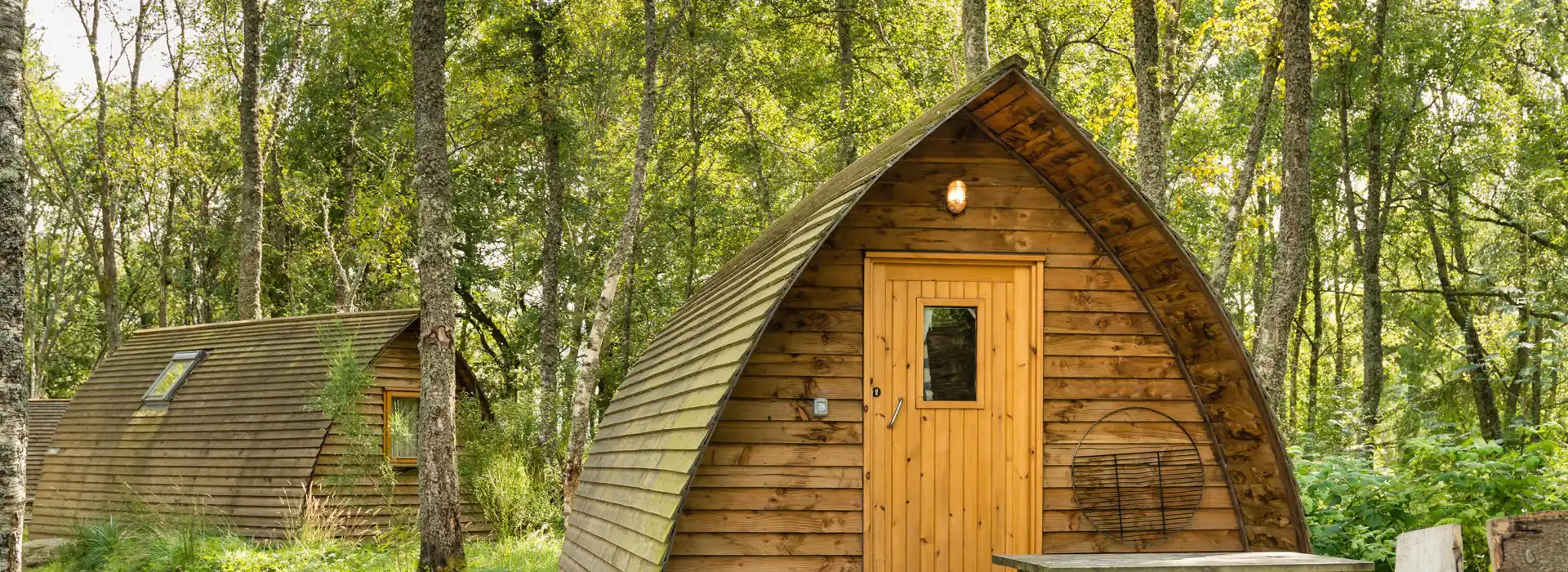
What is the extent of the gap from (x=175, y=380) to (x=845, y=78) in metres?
11.7

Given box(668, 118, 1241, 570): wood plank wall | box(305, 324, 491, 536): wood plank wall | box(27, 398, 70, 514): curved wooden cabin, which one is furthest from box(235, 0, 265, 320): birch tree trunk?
box(668, 118, 1241, 570): wood plank wall

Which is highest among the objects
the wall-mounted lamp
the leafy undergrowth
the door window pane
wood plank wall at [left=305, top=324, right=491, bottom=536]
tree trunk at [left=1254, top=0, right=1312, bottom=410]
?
tree trunk at [left=1254, top=0, right=1312, bottom=410]

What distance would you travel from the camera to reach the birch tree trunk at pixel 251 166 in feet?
59.7

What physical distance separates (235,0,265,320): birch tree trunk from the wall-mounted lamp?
15.2m

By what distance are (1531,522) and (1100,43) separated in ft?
59.6

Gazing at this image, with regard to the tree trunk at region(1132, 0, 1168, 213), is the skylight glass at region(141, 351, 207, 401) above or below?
below

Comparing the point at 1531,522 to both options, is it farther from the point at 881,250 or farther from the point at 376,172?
the point at 376,172

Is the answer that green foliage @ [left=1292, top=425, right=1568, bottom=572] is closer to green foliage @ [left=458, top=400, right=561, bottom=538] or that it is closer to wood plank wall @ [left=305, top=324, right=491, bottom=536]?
green foliage @ [left=458, top=400, right=561, bottom=538]

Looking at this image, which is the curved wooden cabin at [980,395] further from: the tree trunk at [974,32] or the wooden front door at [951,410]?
the tree trunk at [974,32]

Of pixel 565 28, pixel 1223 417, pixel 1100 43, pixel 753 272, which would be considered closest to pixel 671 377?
pixel 753 272

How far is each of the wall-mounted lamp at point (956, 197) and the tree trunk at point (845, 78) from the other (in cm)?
1205

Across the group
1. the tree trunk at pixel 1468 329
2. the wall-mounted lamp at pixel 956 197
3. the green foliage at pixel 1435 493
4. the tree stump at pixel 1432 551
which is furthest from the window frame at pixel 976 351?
the tree trunk at pixel 1468 329

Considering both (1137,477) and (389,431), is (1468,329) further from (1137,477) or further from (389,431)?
(389,431)

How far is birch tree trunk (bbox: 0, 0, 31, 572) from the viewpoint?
278 inches
